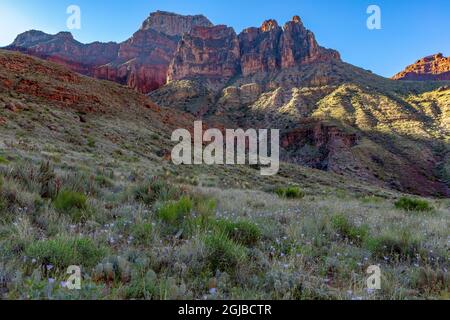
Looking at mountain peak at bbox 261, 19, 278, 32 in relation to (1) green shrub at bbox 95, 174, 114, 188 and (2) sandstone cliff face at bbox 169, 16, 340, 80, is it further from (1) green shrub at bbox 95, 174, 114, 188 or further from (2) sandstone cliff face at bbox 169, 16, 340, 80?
(1) green shrub at bbox 95, 174, 114, 188

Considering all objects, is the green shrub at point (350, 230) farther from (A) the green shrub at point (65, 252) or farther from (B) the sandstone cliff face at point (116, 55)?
(B) the sandstone cliff face at point (116, 55)

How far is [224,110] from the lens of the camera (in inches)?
3159

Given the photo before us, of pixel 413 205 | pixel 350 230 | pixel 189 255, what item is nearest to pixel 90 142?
pixel 413 205

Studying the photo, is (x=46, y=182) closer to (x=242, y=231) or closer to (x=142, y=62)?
(x=242, y=231)

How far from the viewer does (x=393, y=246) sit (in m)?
4.30

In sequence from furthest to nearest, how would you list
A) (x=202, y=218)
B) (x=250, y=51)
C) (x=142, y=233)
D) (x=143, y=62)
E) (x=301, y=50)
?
(x=143, y=62) → (x=250, y=51) → (x=301, y=50) → (x=202, y=218) → (x=142, y=233)

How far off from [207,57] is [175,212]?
129625 mm

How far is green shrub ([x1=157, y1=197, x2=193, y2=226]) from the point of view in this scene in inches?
186

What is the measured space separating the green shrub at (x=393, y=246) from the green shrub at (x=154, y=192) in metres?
4.04

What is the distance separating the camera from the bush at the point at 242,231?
415 centimetres

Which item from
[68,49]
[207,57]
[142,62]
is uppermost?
[68,49]

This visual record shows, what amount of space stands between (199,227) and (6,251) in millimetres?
2152
